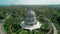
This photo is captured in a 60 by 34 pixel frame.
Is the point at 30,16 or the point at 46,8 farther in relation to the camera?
the point at 46,8

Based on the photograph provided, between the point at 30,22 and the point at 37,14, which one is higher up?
the point at 37,14

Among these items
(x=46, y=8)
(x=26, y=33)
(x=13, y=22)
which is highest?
(x=46, y=8)

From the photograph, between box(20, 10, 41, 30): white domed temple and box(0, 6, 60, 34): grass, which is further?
box(0, 6, 60, 34): grass

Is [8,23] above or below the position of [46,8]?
below

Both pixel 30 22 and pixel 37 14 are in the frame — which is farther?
pixel 37 14

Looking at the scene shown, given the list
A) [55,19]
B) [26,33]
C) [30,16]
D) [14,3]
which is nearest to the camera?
[26,33]

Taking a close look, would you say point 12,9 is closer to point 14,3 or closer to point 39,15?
point 14,3

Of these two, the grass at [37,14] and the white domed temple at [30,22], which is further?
the grass at [37,14]

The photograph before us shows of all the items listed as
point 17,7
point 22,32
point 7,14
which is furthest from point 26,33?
point 17,7

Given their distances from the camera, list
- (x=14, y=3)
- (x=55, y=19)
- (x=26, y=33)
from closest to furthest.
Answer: (x=26, y=33)
(x=55, y=19)
(x=14, y=3)

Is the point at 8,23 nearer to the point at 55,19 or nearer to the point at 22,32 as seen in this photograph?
the point at 22,32
